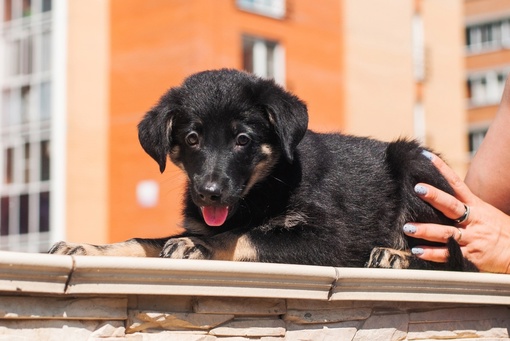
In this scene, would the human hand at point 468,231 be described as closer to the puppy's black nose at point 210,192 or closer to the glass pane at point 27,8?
the puppy's black nose at point 210,192

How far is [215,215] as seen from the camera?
13.5ft

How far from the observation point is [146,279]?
9.80 feet

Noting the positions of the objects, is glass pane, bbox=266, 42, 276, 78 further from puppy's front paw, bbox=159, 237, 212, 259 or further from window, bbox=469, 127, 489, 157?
puppy's front paw, bbox=159, 237, 212, 259

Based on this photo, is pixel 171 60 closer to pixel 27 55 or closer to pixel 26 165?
pixel 27 55

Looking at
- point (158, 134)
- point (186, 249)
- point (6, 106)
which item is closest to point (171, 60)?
point (6, 106)

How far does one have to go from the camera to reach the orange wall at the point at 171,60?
74.0 feet

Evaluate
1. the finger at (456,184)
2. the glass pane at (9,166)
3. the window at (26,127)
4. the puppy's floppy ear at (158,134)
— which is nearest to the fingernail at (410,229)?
the finger at (456,184)

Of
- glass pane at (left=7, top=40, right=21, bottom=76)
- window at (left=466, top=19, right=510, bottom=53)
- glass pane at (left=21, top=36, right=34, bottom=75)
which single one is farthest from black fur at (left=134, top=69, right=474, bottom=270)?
window at (left=466, top=19, right=510, bottom=53)

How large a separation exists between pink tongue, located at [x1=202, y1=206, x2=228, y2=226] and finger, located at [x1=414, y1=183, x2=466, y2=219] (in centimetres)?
94

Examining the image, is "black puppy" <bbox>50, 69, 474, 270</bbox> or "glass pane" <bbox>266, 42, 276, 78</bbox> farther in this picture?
"glass pane" <bbox>266, 42, 276, 78</bbox>

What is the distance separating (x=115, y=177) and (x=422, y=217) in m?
20.3

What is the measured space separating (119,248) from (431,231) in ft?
4.56

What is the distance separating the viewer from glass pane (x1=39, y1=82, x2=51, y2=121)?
2378cm

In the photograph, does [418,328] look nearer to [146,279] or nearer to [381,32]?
[146,279]
